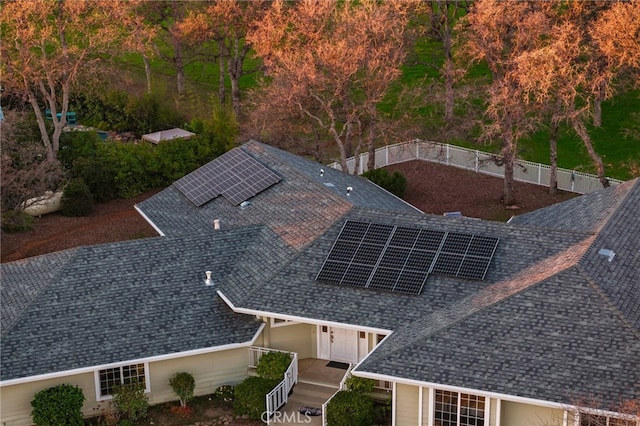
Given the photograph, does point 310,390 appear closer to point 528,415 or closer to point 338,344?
point 338,344

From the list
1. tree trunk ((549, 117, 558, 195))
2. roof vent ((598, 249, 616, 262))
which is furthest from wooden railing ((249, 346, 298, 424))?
tree trunk ((549, 117, 558, 195))

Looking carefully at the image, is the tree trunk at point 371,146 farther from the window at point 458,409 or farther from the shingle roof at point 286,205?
the window at point 458,409

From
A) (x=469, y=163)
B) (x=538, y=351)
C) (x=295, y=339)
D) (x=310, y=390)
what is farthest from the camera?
(x=469, y=163)

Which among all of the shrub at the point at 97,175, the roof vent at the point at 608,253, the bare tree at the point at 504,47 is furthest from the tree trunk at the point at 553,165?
the shrub at the point at 97,175

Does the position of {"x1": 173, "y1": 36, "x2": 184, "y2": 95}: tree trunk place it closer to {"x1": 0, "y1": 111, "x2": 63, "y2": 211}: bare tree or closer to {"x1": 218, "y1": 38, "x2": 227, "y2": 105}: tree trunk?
{"x1": 218, "y1": 38, "x2": 227, "y2": 105}: tree trunk

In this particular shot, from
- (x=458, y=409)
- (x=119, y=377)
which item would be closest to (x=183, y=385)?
(x=119, y=377)
